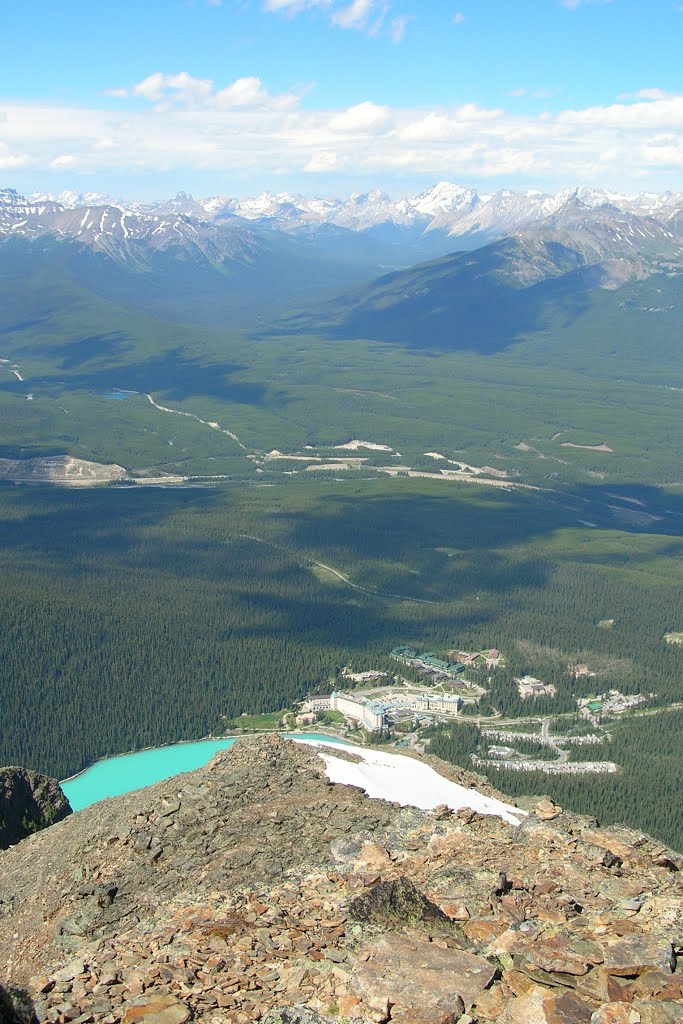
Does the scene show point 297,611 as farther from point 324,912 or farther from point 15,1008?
point 15,1008

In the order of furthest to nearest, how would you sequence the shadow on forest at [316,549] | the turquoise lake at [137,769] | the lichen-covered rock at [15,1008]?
the shadow on forest at [316,549] → the turquoise lake at [137,769] → the lichen-covered rock at [15,1008]

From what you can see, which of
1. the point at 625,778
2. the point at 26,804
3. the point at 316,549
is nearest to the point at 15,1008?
the point at 26,804

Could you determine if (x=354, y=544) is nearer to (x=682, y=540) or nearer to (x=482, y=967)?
(x=682, y=540)

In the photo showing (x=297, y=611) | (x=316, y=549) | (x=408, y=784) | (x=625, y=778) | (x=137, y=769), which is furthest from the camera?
(x=316, y=549)

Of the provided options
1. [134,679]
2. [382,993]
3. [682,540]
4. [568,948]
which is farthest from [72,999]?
[682,540]

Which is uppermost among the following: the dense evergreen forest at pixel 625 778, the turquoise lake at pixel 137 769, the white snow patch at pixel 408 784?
the white snow patch at pixel 408 784

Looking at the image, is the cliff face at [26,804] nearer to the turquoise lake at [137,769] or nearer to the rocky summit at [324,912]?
the rocky summit at [324,912]

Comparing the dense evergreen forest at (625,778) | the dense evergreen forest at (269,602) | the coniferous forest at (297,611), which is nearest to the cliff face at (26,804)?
the dense evergreen forest at (625,778)
